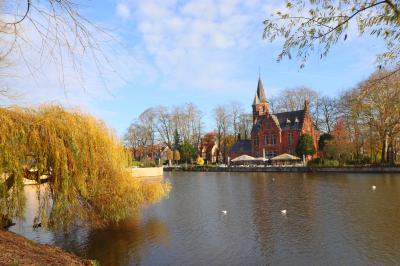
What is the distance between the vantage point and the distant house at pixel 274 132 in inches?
2357

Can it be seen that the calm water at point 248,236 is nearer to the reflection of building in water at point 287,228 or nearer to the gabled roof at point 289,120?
the reflection of building in water at point 287,228

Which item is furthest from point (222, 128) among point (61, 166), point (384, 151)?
point (61, 166)

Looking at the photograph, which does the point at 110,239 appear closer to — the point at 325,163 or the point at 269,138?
the point at 325,163

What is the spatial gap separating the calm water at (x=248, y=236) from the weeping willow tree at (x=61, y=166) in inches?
50.0

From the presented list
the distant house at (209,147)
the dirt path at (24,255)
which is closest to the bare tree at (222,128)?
the distant house at (209,147)

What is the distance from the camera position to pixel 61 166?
912 centimetres

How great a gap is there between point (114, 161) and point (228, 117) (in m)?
60.7

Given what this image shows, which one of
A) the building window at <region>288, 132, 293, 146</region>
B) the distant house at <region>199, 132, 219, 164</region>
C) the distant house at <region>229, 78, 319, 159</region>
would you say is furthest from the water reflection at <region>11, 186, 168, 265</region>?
the distant house at <region>199, 132, 219, 164</region>

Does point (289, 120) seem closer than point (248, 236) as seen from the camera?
No

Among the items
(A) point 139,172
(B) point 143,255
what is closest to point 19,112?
(B) point 143,255

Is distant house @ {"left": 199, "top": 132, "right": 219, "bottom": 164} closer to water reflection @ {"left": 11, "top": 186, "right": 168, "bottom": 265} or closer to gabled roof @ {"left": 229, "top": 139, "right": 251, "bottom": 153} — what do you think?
gabled roof @ {"left": 229, "top": 139, "right": 251, "bottom": 153}

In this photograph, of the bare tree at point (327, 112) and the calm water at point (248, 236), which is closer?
the calm water at point (248, 236)

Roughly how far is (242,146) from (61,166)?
60.2 metres

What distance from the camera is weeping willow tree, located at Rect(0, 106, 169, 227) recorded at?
8500mm
